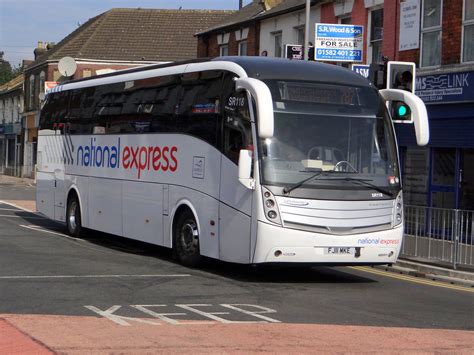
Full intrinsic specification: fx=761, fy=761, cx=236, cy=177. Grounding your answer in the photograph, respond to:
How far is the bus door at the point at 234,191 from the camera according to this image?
11.1 metres

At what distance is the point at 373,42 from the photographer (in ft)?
71.9

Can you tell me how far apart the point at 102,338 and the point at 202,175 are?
5393mm

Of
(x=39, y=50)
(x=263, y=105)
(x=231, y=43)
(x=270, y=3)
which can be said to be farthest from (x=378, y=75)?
(x=39, y=50)

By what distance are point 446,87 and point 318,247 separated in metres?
8.96

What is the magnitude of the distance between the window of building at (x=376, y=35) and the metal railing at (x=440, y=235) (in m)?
8.19

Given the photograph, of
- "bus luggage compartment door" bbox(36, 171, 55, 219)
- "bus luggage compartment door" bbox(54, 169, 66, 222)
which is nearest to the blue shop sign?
"bus luggage compartment door" bbox(54, 169, 66, 222)

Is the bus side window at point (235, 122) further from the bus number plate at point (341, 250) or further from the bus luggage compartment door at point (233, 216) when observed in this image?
the bus number plate at point (341, 250)

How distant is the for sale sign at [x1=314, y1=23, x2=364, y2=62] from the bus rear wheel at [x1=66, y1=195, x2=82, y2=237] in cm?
642

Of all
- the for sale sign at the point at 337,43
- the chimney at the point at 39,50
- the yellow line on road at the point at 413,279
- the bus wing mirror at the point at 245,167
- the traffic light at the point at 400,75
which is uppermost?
the chimney at the point at 39,50

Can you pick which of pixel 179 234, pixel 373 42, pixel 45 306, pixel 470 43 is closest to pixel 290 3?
pixel 373 42

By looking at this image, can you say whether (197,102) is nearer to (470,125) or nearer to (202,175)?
(202,175)

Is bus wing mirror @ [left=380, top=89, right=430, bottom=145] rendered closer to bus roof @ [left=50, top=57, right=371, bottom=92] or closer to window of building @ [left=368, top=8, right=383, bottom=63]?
bus roof @ [left=50, top=57, right=371, bottom=92]

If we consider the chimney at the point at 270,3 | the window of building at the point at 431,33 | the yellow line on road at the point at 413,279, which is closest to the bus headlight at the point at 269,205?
the yellow line on road at the point at 413,279

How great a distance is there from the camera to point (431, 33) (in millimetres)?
19297
